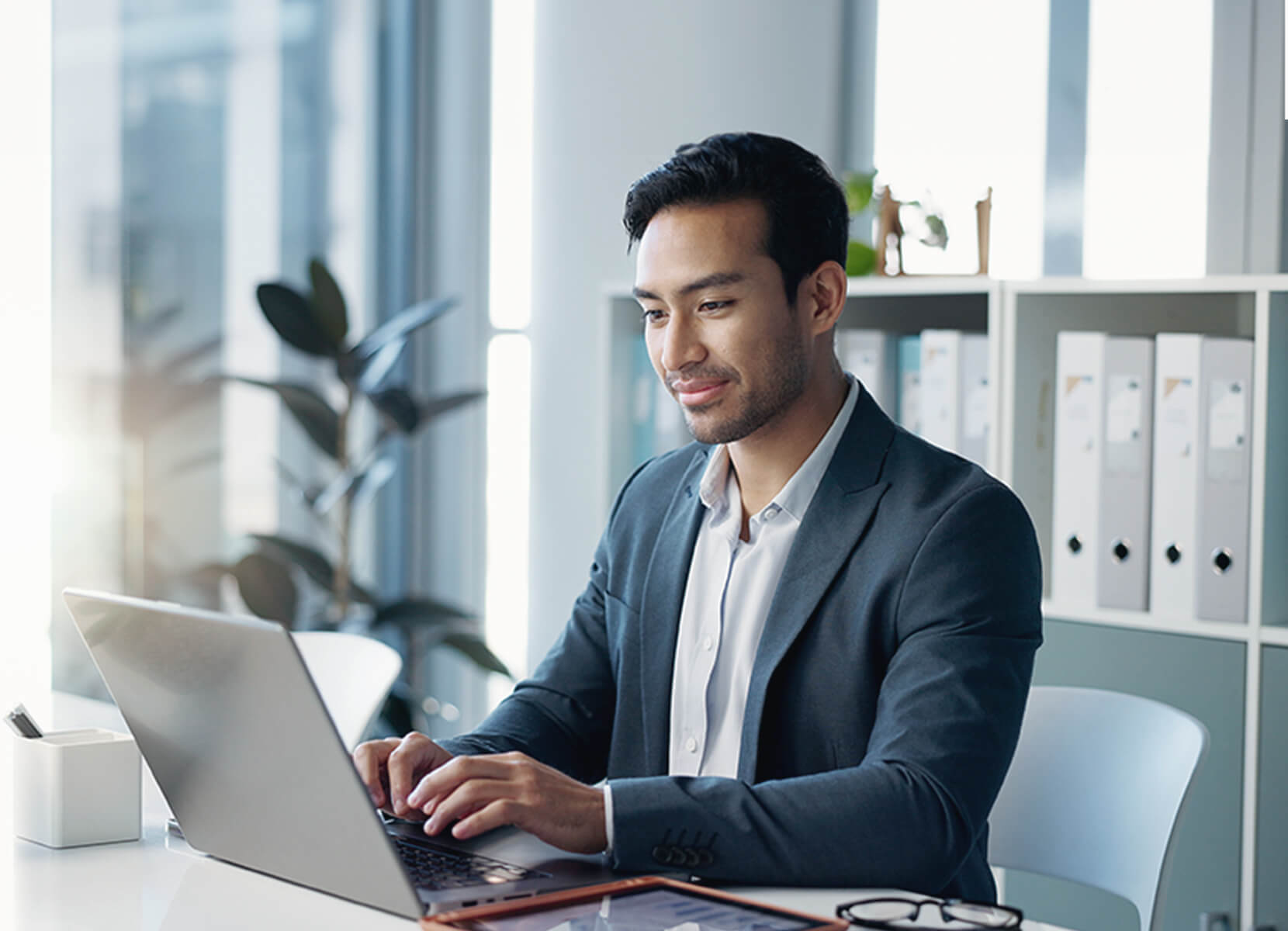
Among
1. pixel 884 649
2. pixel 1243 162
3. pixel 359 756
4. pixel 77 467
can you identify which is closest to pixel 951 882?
pixel 884 649

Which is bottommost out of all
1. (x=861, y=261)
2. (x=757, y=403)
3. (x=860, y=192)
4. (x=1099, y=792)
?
(x=1099, y=792)

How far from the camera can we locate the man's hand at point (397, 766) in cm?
139

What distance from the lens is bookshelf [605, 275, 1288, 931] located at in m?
2.30

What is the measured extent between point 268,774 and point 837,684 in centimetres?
65

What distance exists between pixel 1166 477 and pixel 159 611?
1.76 metres

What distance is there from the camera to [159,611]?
1.18 metres

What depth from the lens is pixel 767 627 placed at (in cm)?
161

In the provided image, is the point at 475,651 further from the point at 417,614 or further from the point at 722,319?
the point at 722,319

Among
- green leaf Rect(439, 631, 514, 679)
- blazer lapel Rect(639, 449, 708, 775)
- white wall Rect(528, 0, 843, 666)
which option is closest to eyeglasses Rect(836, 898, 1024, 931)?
blazer lapel Rect(639, 449, 708, 775)

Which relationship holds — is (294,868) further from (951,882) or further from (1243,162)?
(1243,162)

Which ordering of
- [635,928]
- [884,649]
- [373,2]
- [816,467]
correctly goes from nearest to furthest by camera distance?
[635,928], [884,649], [816,467], [373,2]

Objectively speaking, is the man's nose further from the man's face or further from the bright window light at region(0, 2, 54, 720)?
the bright window light at region(0, 2, 54, 720)

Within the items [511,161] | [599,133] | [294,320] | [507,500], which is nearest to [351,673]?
[294,320]

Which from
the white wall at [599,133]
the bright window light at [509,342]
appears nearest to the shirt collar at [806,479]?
the white wall at [599,133]
